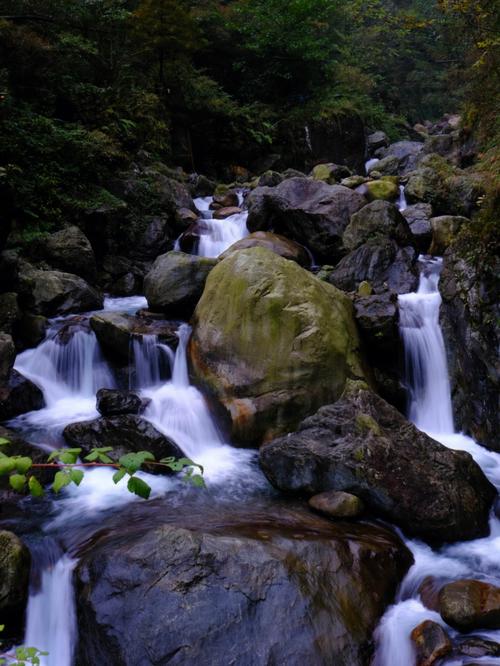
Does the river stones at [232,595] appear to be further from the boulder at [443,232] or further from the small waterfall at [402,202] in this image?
the small waterfall at [402,202]

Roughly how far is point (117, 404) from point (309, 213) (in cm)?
630

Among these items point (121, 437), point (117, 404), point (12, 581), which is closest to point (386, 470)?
point (121, 437)

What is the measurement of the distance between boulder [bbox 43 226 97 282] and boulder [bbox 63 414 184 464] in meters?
4.98

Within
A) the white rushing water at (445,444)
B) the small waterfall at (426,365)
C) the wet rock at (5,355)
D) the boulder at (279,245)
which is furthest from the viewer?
the boulder at (279,245)

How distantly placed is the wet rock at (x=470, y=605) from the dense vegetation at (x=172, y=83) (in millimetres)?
6784

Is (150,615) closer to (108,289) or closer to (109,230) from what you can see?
(108,289)

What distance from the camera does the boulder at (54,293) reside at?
8555 millimetres

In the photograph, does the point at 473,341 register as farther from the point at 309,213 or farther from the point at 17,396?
the point at 17,396

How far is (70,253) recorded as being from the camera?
10086mm

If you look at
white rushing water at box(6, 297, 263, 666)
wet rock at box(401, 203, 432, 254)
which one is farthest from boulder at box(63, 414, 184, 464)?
wet rock at box(401, 203, 432, 254)

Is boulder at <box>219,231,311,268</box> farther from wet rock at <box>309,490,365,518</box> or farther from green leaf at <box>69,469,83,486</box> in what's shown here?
green leaf at <box>69,469,83,486</box>

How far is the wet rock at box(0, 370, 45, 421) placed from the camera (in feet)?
21.5

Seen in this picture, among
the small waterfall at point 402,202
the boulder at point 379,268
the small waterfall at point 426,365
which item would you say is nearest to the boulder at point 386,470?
the small waterfall at point 426,365

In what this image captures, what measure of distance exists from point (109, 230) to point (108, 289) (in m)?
1.68
